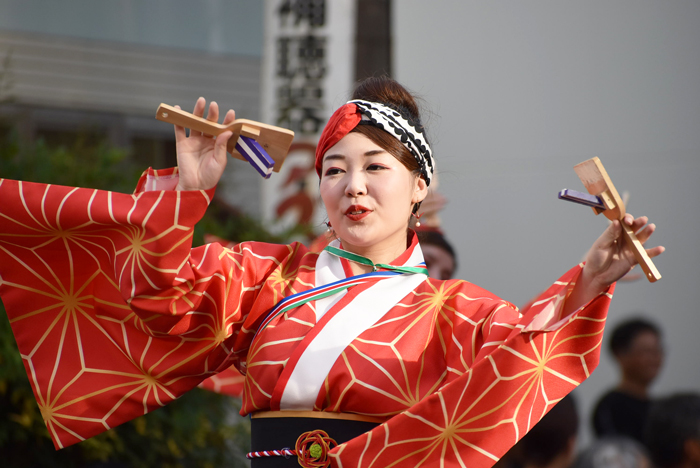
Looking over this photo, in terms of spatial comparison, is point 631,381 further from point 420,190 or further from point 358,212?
point 358,212

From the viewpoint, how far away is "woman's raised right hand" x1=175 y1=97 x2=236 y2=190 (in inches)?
56.5

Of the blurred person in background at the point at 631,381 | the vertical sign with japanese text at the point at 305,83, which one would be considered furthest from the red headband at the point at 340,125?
the vertical sign with japanese text at the point at 305,83

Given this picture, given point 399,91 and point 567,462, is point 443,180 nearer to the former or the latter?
point 567,462

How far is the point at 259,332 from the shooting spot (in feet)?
5.14

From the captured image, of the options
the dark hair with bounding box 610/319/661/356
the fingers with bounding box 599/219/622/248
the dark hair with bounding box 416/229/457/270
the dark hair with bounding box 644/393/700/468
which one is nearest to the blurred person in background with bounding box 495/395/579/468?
the dark hair with bounding box 644/393/700/468

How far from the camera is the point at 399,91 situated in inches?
68.7

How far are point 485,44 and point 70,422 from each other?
136 inches

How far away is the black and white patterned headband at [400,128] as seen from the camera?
1.60 m

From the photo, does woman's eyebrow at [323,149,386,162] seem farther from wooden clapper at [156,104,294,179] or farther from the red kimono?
the red kimono

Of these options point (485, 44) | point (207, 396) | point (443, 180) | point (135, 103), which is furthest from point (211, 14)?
point (207, 396)

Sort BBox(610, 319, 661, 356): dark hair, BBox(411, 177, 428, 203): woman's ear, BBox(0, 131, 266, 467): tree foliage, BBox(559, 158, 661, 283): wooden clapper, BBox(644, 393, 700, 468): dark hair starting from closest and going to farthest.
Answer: BBox(559, 158, 661, 283): wooden clapper → BBox(411, 177, 428, 203): woman's ear → BBox(644, 393, 700, 468): dark hair → BBox(0, 131, 266, 467): tree foliage → BBox(610, 319, 661, 356): dark hair

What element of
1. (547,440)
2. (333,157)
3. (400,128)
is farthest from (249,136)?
(547,440)

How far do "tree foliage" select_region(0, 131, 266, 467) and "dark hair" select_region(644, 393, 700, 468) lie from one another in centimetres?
206

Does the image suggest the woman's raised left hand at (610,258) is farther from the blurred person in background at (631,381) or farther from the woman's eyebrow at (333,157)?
the blurred person in background at (631,381)
